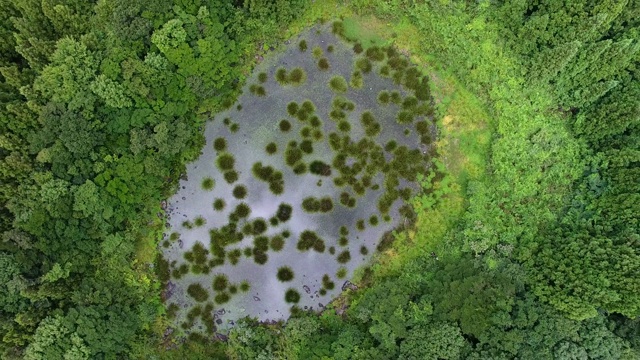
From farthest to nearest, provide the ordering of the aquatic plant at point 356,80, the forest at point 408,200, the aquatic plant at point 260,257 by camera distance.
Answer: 1. the aquatic plant at point 356,80
2. the aquatic plant at point 260,257
3. the forest at point 408,200

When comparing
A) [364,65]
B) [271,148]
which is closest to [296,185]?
[271,148]

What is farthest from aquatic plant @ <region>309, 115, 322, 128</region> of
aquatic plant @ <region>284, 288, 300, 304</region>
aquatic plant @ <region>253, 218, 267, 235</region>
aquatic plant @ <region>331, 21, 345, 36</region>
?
aquatic plant @ <region>284, 288, 300, 304</region>

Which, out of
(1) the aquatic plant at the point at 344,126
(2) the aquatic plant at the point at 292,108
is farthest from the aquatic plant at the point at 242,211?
(1) the aquatic plant at the point at 344,126

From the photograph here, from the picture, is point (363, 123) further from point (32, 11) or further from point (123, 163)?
point (32, 11)

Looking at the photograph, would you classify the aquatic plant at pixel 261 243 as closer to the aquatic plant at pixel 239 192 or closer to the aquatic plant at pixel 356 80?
the aquatic plant at pixel 239 192

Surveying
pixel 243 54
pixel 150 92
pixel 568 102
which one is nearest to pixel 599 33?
pixel 568 102

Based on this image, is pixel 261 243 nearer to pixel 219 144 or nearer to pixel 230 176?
pixel 230 176
